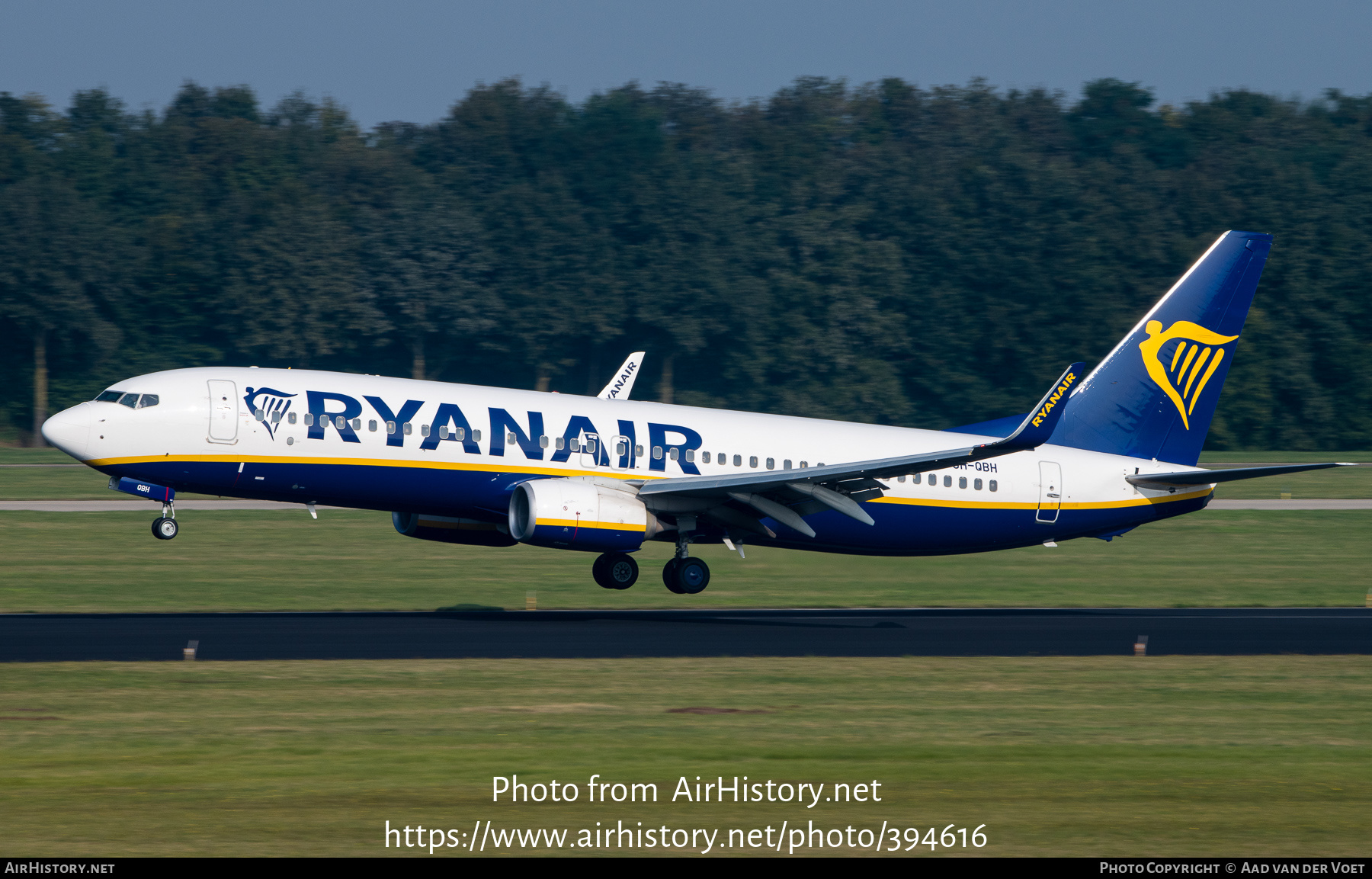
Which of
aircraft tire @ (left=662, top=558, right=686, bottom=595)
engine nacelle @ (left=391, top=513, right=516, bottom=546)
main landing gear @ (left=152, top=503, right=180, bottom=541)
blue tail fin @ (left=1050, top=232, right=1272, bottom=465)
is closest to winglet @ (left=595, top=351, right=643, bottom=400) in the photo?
engine nacelle @ (left=391, top=513, right=516, bottom=546)

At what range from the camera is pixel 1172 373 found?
35.7m

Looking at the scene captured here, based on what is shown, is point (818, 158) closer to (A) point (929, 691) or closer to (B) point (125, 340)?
(B) point (125, 340)

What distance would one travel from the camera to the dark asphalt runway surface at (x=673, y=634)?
82.1ft

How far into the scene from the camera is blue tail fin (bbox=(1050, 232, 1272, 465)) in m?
35.5

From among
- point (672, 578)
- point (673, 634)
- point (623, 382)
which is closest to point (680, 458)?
point (672, 578)

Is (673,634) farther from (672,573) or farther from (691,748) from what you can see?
(691,748)

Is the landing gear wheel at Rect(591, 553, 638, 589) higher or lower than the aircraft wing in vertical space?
lower

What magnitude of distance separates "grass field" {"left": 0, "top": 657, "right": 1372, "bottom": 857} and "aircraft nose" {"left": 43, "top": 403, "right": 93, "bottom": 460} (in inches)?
324

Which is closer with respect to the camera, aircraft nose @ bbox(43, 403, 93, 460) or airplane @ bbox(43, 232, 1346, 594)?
aircraft nose @ bbox(43, 403, 93, 460)

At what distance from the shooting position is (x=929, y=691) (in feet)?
71.5

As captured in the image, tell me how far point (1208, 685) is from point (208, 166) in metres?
98.7

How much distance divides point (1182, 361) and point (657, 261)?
2634 inches

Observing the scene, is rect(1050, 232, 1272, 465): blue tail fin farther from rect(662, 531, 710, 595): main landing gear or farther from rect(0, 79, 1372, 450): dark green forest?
rect(0, 79, 1372, 450): dark green forest
